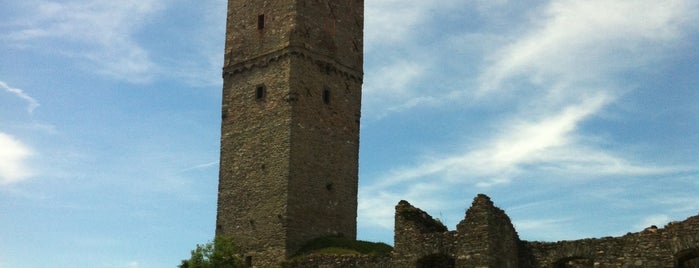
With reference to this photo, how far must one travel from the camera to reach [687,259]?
938 inches

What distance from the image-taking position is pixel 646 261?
23.5 metres

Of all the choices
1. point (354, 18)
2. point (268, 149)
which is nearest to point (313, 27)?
point (354, 18)

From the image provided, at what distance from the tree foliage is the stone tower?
0.66 meters

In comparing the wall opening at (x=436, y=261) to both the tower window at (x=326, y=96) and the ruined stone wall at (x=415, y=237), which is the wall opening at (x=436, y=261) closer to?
the ruined stone wall at (x=415, y=237)

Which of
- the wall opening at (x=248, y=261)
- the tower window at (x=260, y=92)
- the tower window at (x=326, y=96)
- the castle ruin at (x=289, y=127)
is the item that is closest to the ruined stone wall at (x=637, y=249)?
the castle ruin at (x=289, y=127)

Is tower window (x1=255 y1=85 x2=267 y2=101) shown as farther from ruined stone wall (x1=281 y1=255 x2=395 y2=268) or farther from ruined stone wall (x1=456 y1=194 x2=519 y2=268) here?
ruined stone wall (x1=456 y1=194 x2=519 y2=268)

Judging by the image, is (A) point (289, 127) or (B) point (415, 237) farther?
(A) point (289, 127)

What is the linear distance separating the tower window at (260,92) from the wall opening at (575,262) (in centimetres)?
1464

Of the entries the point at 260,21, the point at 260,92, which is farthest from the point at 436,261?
the point at 260,21

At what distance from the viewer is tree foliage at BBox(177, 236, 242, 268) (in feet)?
107

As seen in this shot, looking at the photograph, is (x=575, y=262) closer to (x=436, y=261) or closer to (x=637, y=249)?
(x=637, y=249)

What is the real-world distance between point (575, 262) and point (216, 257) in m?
13.9

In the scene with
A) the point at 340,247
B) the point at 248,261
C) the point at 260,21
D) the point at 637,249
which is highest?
the point at 260,21

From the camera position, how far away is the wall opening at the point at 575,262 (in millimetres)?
24261
